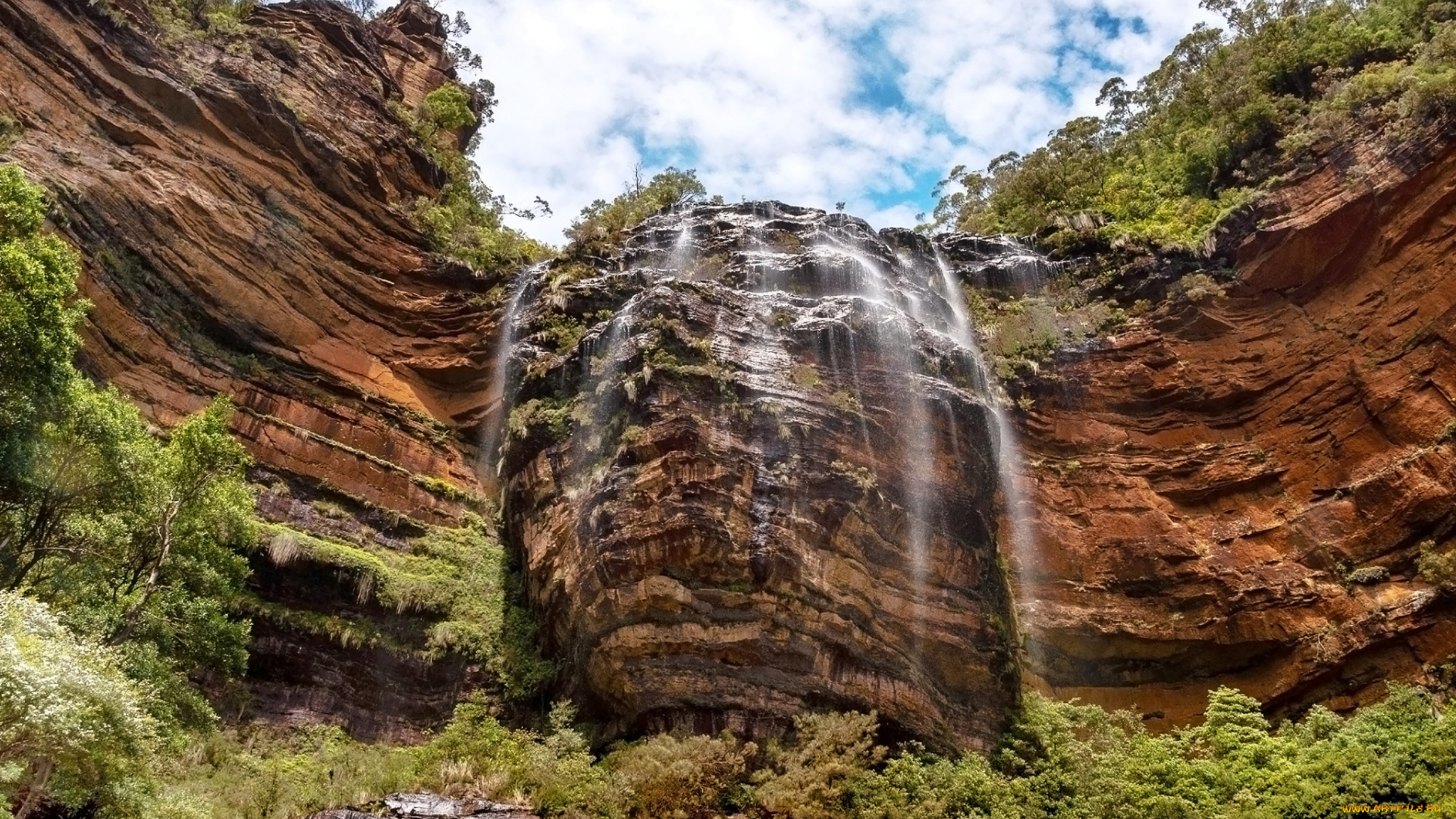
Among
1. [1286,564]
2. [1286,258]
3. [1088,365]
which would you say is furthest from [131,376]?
[1286,258]

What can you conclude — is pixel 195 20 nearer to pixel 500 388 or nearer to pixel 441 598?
pixel 500 388

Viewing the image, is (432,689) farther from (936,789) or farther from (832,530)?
(936,789)

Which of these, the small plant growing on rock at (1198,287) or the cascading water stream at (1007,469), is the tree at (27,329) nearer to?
the cascading water stream at (1007,469)

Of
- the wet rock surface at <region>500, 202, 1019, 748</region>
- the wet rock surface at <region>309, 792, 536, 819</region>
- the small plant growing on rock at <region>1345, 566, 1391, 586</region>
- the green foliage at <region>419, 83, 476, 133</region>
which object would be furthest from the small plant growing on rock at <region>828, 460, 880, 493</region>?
the green foliage at <region>419, 83, 476, 133</region>

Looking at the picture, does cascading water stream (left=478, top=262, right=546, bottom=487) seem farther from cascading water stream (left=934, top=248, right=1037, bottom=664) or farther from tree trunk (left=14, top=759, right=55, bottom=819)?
tree trunk (left=14, top=759, right=55, bottom=819)

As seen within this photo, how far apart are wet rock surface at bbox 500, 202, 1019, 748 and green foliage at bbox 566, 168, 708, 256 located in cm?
533

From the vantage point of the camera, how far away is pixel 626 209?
29.5 metres

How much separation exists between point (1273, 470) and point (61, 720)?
21.3 metres

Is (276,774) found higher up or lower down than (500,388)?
lower down

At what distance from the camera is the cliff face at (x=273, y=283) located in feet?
55.7

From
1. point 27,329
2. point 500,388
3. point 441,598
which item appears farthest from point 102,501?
point 500,388

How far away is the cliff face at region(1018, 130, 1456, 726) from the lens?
57.3ft

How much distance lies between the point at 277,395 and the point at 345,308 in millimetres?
3385

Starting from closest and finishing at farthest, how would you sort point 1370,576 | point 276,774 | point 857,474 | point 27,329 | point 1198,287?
point 27,329 → point 276,774 → point 857,474 → point 1370,576 → point 1198,287
